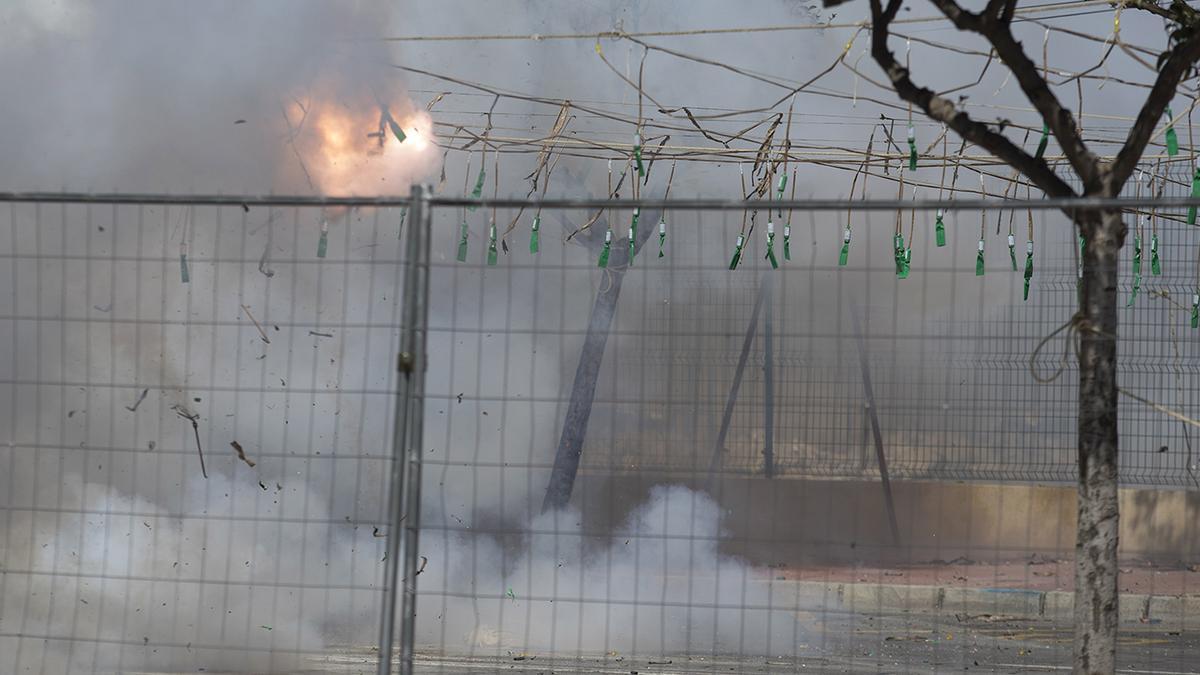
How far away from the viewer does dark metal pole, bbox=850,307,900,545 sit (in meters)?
5.62

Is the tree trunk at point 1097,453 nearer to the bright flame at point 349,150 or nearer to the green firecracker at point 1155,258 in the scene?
the green firecracker at point 1155,258

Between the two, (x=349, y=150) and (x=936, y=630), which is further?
(x=349, y=150)

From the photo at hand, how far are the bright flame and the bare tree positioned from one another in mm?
6680

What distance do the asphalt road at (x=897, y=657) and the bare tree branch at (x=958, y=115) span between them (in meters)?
2.70

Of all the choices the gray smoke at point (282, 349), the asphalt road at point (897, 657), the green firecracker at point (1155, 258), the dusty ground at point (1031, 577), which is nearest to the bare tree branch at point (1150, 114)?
the gray smoke at point (282, 349)

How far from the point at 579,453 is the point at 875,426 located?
176 cm


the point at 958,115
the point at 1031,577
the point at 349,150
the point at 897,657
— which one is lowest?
the point at 897,657

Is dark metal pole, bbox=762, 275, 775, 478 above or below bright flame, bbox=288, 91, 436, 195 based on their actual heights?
below

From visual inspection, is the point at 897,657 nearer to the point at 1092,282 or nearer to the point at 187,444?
the point at 1092,282

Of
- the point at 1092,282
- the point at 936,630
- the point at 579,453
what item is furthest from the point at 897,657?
the point at 1092,282

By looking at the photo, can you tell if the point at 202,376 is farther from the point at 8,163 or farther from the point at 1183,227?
the point at 1183,227

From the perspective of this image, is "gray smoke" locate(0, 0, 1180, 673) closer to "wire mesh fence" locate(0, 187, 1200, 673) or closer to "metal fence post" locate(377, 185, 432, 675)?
"wire mesh fence" locate(0, 187, 1200, 673)

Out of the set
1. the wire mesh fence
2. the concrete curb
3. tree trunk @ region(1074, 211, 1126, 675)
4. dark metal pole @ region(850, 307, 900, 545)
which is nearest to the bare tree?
tree trunk @ region(1074, 211, 1126, 675)

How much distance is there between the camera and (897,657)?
7832 millimetres
